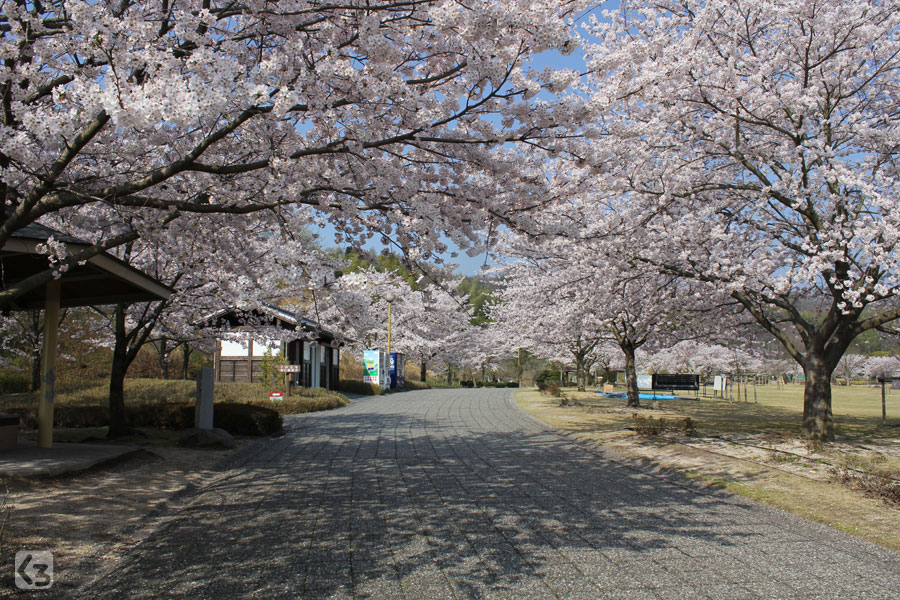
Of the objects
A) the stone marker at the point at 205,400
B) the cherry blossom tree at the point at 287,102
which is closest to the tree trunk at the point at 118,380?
the stone marker at the point at 205,400

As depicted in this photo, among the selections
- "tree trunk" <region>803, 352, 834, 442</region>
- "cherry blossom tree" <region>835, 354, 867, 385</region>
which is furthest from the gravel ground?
"cherry blossom tree" <region>835, 354, 867, 385</region>

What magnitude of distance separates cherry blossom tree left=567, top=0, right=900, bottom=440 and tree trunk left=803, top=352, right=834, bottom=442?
0.03m

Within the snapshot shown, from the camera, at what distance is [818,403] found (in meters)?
11.5

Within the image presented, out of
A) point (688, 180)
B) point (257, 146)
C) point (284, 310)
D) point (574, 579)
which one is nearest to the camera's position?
point (574, 579)

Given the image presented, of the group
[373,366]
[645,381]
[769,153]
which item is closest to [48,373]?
[769,153]

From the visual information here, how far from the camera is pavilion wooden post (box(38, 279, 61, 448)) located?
9180 mm

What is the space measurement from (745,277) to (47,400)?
12177 mm

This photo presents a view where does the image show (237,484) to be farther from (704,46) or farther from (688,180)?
(704,46)

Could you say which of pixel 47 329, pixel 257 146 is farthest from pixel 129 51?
pixel 47 329

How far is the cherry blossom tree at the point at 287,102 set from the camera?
475cm

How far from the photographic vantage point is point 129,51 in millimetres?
4453

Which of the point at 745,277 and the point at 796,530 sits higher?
the point at 745,277

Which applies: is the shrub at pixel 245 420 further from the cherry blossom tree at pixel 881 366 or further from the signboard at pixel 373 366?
the cherry blossom tree at pixel 881 366

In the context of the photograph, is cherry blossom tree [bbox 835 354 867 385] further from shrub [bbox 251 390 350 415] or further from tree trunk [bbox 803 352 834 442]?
shrub [bbox 251 390 350 415]
